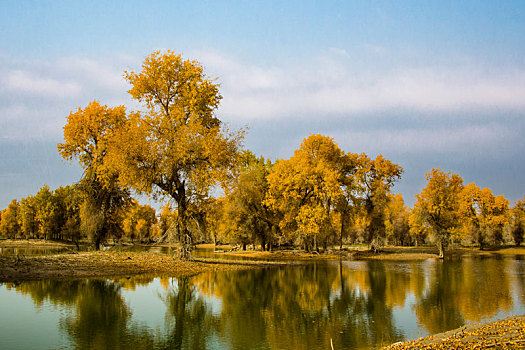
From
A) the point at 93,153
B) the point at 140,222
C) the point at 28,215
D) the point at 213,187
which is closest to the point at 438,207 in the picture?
the point at 213,187

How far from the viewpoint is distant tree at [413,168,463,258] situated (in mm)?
56312

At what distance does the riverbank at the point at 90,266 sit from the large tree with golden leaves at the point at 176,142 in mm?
3310

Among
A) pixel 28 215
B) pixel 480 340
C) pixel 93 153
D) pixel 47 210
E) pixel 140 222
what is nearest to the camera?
pixel 480 340

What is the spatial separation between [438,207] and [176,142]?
42.2 m

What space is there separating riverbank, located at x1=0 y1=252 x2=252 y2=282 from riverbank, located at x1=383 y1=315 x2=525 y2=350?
723 inches

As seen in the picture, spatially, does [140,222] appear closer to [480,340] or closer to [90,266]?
[90,266]

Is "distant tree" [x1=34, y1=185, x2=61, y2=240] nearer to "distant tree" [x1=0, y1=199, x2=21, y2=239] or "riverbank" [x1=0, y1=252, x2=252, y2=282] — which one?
"distant tree" [x1=0, y1=199, x2=21, y2=239]

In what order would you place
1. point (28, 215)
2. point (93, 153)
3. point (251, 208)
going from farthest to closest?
point (28, 215) → point (251, 208) → point (93, 153)

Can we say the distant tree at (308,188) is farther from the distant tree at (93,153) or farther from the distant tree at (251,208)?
the distant tree at (93,153)

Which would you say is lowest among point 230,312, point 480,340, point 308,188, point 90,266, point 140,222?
point 230,312

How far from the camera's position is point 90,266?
24.7 meters

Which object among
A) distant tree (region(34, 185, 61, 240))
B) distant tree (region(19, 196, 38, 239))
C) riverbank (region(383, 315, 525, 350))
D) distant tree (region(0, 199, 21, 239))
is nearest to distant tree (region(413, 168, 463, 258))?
riverbank (region(383, 315, 525, 350))

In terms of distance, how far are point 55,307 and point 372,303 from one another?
14.2m

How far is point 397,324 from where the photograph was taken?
15.0 meters
